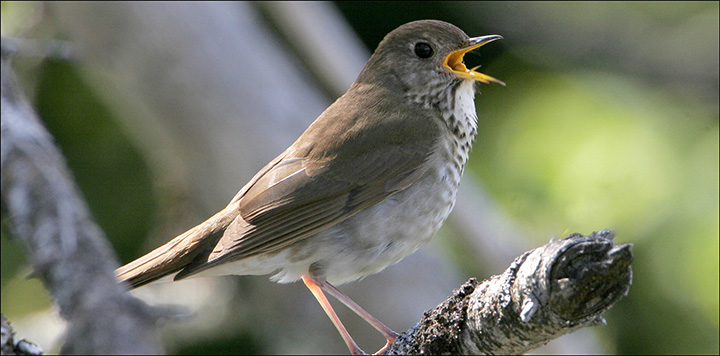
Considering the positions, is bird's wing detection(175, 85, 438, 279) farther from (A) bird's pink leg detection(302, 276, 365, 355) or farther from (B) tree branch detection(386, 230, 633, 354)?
(B) tree branch detection(386, 230, 633, 354)

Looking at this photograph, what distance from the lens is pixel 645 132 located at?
14.9 feet

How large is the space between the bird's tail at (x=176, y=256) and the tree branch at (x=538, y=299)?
128 cm

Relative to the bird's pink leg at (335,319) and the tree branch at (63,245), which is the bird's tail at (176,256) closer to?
the bird's pink leg at (335,319)

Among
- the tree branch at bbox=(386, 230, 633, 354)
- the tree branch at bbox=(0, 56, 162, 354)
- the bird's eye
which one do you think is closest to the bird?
the bird's eye

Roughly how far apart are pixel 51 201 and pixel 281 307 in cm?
299

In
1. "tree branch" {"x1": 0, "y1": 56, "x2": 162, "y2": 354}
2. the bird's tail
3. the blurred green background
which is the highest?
"tree branch" {"x1": 0, "y1": 56, "x2": 162, "y2": 354}

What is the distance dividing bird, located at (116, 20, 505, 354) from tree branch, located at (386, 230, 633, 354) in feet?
3.02

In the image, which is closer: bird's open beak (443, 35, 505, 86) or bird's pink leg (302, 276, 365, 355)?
bird's pink leg (302, 276, 365, 355)

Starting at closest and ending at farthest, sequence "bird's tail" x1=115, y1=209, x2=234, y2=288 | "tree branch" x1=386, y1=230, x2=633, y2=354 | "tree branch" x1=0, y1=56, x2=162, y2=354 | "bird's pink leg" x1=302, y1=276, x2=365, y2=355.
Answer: "tree branch" x1=386, y1=230, x2=633, y2=354 < "tree branch" x1=0, y1=56, x2=162, y2=354 < "bird's tail" x1=115, y1=209, x2=234, y2=288 < "bird's pink leg" x1=302, y1=276, x2=365, y2=355

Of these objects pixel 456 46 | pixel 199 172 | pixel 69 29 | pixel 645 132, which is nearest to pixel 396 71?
pixel 456 46

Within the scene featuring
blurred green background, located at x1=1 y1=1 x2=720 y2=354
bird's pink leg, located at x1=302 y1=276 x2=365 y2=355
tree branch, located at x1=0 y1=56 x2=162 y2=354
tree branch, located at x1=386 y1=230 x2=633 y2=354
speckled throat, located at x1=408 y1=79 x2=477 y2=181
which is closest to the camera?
tree branch, located at x1=386 y1=230 x2=633 y2=354

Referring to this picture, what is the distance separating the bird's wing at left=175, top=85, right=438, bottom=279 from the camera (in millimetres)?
3348

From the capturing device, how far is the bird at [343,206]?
11.1ft

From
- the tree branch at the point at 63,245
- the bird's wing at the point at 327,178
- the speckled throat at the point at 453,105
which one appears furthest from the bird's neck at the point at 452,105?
the tree branch at the point at 63,245
